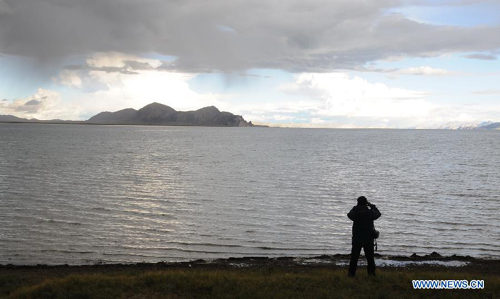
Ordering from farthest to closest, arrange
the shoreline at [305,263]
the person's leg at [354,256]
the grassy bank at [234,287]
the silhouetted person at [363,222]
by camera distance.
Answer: the shoreline at [305,263]
the person's leg at [354,256]
the silhouetted person at [363,222]
the grassy bank at [234,287]

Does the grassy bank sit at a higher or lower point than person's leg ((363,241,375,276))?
lower

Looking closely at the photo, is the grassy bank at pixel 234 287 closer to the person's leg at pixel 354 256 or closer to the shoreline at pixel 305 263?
the person's leg at pixel 354 256

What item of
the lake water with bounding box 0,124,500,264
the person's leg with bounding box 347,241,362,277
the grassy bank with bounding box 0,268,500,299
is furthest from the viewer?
the lake water with bounding box 0,124,500,264

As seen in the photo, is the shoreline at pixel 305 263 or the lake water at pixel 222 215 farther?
the lake water at pixel 222 215

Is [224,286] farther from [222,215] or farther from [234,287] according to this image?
[222,215]

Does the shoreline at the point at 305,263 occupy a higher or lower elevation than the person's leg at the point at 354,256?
lower

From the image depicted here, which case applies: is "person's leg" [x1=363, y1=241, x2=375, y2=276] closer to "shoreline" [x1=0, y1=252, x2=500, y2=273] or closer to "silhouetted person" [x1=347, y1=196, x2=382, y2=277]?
"silhouetted person" [x1=347, y1=196, x2=382, y2=277]

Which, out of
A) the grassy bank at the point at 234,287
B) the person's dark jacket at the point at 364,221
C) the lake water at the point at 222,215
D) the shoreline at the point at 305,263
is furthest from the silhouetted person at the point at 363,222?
the lake water at the point at 222,215

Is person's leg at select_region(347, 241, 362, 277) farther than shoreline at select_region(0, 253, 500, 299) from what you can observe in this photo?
Yes

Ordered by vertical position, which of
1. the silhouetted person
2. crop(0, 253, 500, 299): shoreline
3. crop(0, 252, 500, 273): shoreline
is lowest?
crop(0, 252, 500, 273): shoreline

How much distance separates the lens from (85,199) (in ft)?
112

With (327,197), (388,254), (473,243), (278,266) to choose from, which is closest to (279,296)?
(278,266)

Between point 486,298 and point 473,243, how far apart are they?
12.3m

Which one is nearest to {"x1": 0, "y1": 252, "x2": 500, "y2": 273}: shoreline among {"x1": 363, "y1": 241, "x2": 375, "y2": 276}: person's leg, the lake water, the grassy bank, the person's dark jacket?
the lake water
